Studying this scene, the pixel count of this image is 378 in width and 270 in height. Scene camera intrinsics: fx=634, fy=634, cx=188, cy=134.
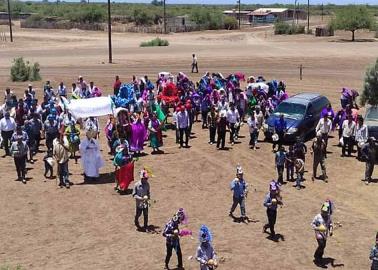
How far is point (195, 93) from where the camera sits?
25.2 metres

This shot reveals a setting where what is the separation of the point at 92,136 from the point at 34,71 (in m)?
24.7

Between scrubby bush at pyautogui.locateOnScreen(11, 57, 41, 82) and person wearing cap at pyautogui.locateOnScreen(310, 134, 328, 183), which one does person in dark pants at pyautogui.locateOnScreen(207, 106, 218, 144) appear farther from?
scrubby bush at pyautogui.locateOnScreen(11, 57, 41, 82)

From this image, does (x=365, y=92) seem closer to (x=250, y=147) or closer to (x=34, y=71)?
(x=250, y=147)

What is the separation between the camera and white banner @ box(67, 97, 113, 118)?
1998 cm

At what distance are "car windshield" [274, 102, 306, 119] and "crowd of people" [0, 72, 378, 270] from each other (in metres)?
0.99

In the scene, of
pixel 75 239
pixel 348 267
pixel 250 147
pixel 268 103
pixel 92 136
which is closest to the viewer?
pixel 348 267

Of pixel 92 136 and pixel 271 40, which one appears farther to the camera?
pixel 271 40

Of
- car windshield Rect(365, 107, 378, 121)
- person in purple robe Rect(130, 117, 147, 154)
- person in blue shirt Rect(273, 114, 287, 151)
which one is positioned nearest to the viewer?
person in purple robe Rect(130, 117, 147, 154)

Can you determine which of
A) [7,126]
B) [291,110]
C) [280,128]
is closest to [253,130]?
[280,128]

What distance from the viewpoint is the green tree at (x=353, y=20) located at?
240 feet

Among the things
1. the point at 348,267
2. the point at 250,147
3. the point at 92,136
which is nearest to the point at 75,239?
the point at 92,136

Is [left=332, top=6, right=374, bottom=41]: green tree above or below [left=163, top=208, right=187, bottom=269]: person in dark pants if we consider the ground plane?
above

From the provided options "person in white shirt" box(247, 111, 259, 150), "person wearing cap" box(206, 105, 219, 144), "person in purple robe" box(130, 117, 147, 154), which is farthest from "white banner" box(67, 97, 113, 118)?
"person in white shirt" box(247, 111, 259, 150)

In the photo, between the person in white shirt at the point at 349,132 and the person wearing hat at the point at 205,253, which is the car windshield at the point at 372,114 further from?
the person wearing hat at the point at 205,253
